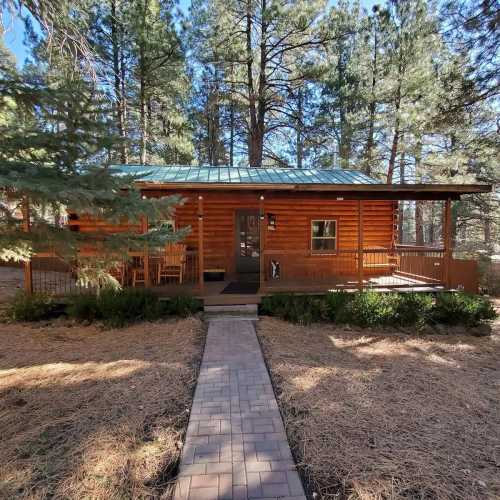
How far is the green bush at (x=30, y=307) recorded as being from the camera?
6.59 m

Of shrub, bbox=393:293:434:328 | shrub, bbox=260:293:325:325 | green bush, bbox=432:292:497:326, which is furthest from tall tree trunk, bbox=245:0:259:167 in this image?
green bush, bbox=432:292:497:326

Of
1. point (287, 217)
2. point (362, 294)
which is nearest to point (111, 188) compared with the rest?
point (362, 294)

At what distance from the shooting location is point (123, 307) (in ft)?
21.6

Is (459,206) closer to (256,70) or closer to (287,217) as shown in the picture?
(287,217)

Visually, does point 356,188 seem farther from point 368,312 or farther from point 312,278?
point 312,278

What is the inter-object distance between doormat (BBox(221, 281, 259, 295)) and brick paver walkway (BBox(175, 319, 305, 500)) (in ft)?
10.4

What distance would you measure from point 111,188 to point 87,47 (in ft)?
8.72

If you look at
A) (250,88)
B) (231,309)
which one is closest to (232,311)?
(231,309)

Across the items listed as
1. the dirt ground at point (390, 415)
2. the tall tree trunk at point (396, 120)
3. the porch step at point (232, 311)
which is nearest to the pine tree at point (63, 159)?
the dirt ground at point (390, 415)

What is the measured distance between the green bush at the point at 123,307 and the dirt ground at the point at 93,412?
0.73 metres

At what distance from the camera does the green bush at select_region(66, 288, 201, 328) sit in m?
6.55

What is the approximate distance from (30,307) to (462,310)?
31.4 feet

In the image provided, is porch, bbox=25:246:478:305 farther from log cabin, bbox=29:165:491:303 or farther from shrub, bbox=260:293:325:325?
shrub, bbox=260:293:325:325

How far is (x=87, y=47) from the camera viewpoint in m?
3.98
